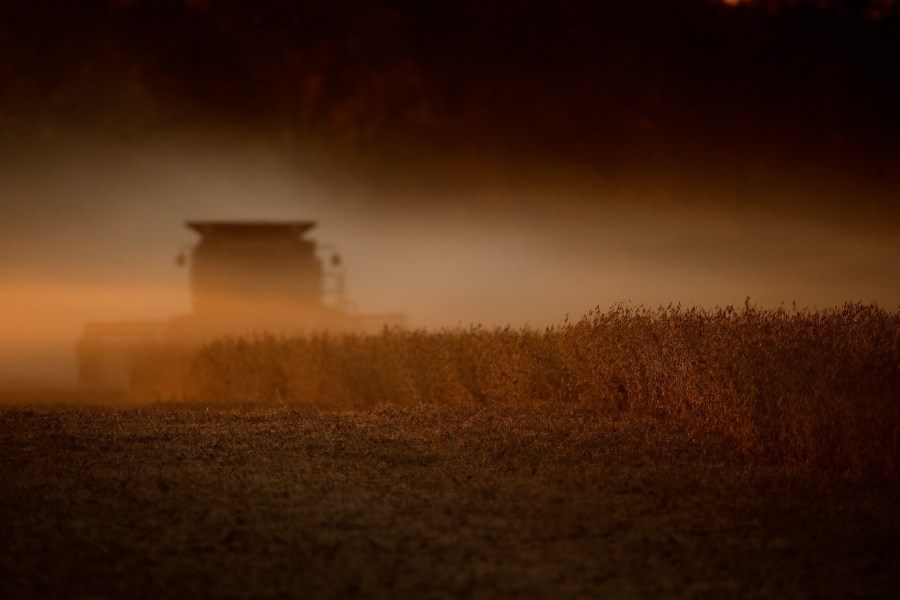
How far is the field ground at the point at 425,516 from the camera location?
14.8 ft

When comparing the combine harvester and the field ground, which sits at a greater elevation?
the combine harvester

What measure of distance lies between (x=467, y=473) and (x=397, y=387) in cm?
608

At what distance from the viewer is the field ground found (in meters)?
4.52

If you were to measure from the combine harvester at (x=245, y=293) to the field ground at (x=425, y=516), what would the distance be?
13573mm

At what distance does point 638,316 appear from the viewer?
34.9 feet

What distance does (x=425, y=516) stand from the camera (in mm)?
5664

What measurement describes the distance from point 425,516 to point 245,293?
17.6 m

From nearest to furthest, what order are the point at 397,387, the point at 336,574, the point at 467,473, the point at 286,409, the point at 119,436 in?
1. the point at 336,574
2. the point at 467,473
3. the point at 119,436
4. the point at 286,409
5. the point at 397,387

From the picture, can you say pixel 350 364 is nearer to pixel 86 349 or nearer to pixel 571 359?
pixel 571 359

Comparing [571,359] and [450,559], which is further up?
[571,359]

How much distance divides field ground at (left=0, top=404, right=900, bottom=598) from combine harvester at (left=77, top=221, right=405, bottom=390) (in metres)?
13.6

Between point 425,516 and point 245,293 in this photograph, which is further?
point 245,293

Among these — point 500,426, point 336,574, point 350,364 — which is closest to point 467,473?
point 500,426

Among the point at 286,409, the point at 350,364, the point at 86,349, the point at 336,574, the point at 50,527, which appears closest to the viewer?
the point at 336,574
